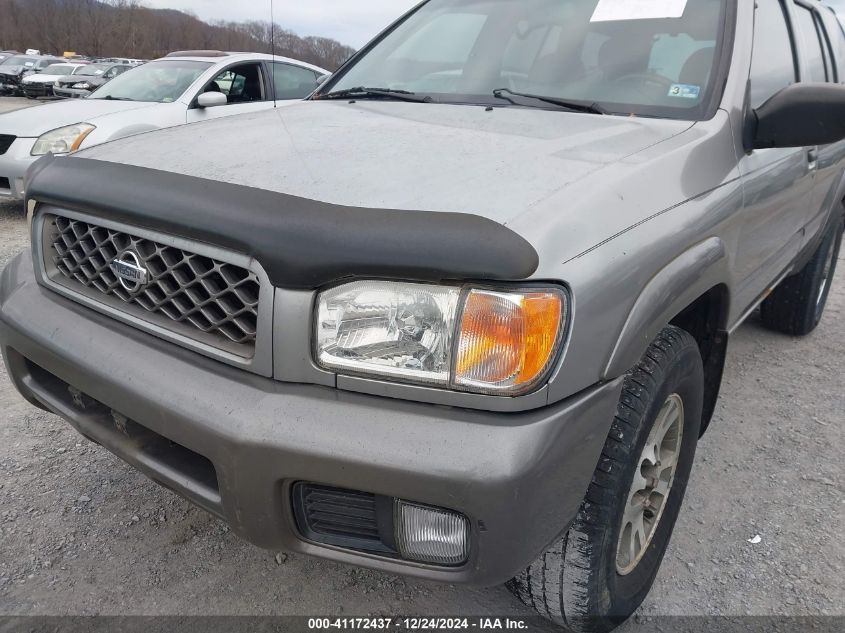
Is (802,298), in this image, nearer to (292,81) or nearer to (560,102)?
(560,102)

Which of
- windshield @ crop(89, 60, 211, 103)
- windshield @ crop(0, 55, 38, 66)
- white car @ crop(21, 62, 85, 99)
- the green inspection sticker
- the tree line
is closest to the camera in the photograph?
the green inspection sticker

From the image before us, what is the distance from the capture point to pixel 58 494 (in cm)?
230

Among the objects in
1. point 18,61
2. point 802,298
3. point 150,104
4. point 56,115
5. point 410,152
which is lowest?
point 18,61

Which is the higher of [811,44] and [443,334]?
[811,44]

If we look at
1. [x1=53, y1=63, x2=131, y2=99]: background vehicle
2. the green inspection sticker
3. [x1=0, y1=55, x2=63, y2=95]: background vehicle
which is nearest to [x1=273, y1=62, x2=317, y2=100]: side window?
the green inspection sticker

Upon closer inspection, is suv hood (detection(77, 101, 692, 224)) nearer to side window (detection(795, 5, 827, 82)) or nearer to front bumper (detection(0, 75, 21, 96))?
side window (detection(795, 5, 827, 82))

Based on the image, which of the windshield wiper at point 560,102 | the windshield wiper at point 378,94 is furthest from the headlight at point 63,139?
the windshield wiper at point 560,102

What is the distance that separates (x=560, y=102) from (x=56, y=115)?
5.65m

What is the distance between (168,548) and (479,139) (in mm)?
1545

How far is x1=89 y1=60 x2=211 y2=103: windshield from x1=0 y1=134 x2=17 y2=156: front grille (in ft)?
3.23

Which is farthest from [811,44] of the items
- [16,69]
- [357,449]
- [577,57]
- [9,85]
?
[16,69]

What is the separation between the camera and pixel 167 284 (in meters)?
1.57

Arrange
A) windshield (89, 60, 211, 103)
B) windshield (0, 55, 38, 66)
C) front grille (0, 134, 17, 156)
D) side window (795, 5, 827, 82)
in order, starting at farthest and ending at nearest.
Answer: windshield (0, 55, 38, 66) → windshield (89, 60, 211, 103) → front grille (0, 134, 17, 156) → side window (795, 5, 827, 82)

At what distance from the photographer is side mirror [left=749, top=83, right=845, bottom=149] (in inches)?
74.3
